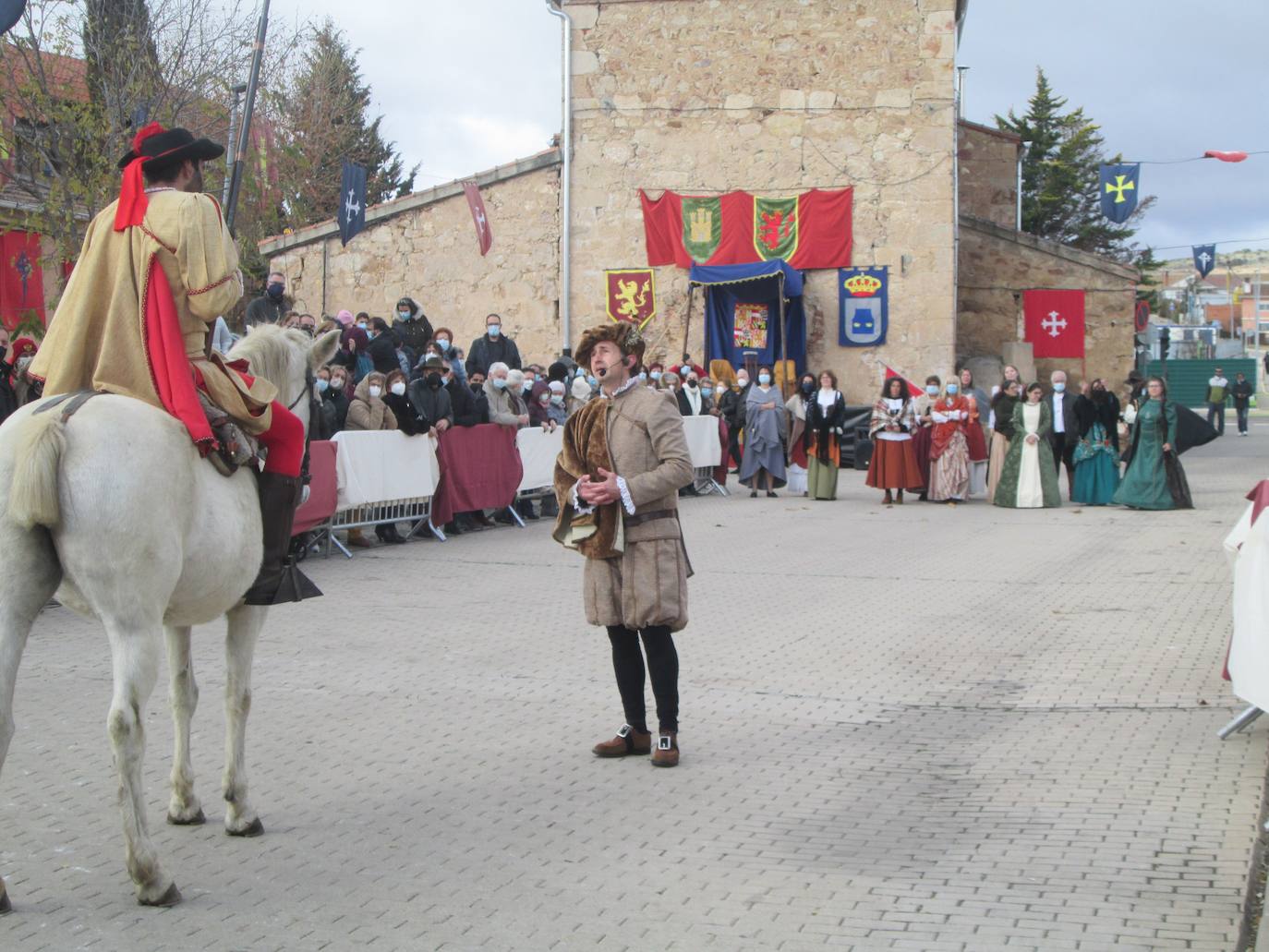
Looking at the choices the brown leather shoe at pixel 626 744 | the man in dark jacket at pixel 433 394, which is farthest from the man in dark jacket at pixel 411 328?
the brown leather shoe at pixel 626 744

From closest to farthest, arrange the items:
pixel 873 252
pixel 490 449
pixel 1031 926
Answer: pixel 1031 926
pixel 490 449
pixel 873 252

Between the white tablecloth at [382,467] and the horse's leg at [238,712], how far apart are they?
8402 mm

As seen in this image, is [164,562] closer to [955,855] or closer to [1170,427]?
[955,855]

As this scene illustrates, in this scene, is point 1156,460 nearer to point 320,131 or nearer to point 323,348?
point 323,348

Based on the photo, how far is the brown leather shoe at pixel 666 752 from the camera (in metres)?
6.48

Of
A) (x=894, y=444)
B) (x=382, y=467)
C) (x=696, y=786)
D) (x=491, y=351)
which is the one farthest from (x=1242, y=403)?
(x=696, y=786)

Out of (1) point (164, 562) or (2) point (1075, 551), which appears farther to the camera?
(2) point (1075, 551)

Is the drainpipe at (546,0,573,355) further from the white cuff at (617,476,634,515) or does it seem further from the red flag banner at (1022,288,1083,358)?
the white cuff at (617,476,634,515)

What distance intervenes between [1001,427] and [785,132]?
972 cm

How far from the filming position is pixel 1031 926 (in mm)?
4449

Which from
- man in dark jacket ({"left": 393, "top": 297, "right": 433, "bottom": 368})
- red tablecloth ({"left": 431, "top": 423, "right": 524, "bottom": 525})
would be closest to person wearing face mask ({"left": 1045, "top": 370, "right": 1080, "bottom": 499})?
red tablecloth ({"left": 431, "top": 423, "right": 524, "bottom": 525})

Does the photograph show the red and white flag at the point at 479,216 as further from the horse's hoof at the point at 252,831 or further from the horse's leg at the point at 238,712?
the horse's hoof at the point at 252,831

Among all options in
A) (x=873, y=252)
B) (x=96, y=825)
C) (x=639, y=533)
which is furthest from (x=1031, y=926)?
(x=873, y=252)

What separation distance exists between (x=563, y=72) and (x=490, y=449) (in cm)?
1482
